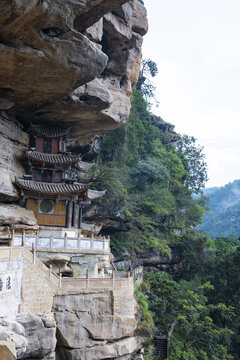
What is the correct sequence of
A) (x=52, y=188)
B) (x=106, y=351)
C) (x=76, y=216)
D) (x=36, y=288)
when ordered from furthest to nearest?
(x=76, y=216)
(x=52, y=188)
(x=106, y=351)
(x=36, y=288)

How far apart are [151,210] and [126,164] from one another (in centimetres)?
674

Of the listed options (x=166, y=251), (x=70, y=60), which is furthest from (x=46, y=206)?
(x=166, y=251)

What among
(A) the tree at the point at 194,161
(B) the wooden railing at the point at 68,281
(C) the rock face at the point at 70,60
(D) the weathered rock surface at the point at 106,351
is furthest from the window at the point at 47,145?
(A) the tree at the point at 194,161

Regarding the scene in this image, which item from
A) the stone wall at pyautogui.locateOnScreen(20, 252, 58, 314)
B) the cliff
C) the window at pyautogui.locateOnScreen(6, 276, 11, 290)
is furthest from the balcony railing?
the window at pyautogui.locateOnScreen(6, 276, 11, 290)

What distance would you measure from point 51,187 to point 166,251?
15.9 metres

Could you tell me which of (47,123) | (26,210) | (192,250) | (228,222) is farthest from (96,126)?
(228,222)

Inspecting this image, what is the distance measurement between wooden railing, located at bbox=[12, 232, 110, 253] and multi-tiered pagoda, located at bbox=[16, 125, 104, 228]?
3.62 metres

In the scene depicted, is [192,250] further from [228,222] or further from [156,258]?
[228,222]

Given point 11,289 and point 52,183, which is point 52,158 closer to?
point 52,183

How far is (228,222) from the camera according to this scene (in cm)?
9725

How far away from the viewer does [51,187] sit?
23250 millimetres

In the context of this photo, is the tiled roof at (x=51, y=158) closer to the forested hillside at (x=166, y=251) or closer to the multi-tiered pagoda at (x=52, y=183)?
the multi-tiered pagoda at (x=52, y=183)

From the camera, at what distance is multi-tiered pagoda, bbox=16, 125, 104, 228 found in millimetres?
→ 23203

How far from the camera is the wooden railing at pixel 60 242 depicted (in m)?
→ 18.4
